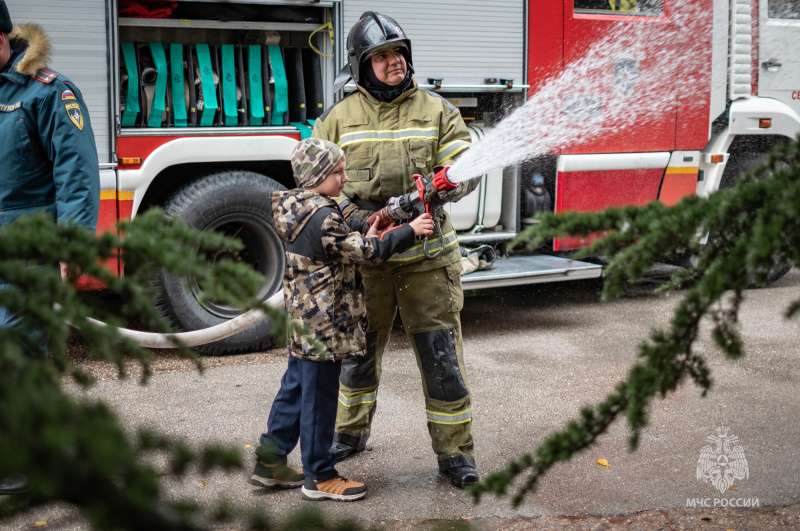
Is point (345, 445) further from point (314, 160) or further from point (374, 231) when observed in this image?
point (314, 160)

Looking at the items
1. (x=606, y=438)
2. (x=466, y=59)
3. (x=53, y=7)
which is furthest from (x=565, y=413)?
(x=53, y=7)

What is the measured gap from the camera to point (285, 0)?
5.28 metres

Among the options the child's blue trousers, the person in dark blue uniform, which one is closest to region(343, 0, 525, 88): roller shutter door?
the person in dark blue uniform

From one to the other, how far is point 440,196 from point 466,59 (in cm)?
290

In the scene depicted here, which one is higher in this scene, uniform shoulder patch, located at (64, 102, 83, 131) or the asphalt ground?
uniform shoulder patch, located at (64, 102, 83, 131)

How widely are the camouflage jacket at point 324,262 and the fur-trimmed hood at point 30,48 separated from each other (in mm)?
1148

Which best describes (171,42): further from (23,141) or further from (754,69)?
(754,69)

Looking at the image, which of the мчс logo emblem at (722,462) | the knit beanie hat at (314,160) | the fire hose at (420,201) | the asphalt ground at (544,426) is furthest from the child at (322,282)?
the мчс logo emblem at (722,462)

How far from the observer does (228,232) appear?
549cm

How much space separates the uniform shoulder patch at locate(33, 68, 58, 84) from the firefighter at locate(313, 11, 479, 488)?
1142 millimetres

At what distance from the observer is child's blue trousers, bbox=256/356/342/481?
125 inches

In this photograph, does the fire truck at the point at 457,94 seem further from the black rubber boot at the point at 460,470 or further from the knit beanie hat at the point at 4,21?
the black rubber boot at the point at 460,470

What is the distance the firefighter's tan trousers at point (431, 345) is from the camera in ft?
11.3

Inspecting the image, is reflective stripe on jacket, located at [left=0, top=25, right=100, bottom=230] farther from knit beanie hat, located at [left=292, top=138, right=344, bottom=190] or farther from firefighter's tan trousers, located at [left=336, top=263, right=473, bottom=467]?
firefighter's tan trousers, located at [left=336, top=263, right=473, bottom=467]
